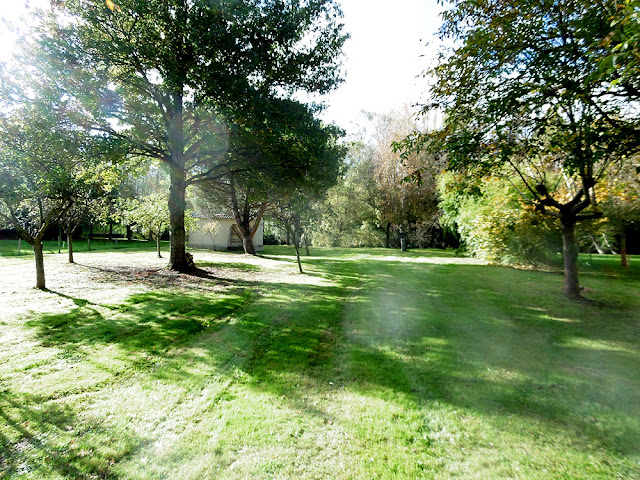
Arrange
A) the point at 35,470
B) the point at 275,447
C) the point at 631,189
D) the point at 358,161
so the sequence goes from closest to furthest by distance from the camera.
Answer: the point at 35,470
the point at 275,447
the point at 631,189
the point at 358,161

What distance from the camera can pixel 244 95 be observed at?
809 cm

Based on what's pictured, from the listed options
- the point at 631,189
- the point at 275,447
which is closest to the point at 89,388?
the point at 275,447

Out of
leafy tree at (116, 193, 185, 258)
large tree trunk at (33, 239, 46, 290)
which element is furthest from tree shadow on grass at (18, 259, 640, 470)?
leafy tree at (116, 193, 185, 258)

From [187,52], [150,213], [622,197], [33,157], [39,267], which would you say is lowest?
[39,267]

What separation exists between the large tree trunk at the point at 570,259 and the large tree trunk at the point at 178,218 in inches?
491

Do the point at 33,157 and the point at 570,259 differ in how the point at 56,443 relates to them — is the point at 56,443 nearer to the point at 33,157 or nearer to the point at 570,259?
the point at 33,157

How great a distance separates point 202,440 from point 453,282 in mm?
9643

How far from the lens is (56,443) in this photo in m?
2.53

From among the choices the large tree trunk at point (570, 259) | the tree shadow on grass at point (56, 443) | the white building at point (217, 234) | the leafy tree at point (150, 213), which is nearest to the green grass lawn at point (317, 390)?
the tree shadow on grass at point (56, 443)

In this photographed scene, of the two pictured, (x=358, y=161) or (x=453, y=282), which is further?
(x=358, y=161)

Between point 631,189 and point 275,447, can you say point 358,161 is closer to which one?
point 631,189

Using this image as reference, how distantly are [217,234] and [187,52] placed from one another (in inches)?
808

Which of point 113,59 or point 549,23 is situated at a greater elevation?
point 113,59

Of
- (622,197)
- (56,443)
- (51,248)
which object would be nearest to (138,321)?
(56,443)
